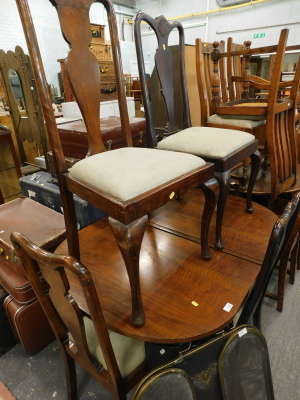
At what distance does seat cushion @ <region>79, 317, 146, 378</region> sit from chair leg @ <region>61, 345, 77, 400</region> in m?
0.13

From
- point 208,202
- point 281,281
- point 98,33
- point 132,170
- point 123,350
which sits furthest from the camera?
point 98,33

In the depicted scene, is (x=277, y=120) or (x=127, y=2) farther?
(x=127, y=2)

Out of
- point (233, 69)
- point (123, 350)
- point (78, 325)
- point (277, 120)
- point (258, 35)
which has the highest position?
point (258, 35)

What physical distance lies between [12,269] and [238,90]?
87.9 inches

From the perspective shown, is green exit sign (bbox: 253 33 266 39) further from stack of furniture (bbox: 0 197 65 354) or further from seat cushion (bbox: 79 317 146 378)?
seat cushion (bbox: 79 317 146 378)

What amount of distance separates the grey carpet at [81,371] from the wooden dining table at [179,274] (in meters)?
0.47

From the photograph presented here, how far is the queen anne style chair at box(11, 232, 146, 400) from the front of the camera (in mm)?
558

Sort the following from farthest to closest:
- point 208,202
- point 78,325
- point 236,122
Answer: point 236,122
point 208,202
point 78,325

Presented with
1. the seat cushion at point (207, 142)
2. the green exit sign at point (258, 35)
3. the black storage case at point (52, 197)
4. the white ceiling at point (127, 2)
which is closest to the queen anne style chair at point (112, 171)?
the seat cushion at point (207, 142)

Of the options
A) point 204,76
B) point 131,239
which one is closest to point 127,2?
point 204,76

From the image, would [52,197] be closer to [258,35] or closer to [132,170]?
[132,170]

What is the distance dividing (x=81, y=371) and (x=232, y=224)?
100 cm

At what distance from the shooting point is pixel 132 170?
2.56ft

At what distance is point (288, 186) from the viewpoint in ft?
5.30
